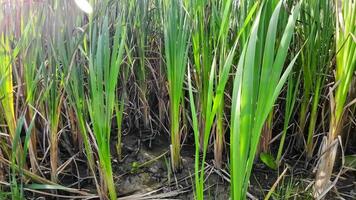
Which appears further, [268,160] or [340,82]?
[268,160]

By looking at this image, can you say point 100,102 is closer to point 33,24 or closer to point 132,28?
point 33,24

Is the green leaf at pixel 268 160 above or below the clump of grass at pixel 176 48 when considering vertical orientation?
below

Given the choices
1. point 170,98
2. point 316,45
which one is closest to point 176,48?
point 170,98

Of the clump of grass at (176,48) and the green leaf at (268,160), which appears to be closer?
the clump of grass at (176,48)

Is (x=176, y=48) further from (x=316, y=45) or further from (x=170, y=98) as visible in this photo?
(x=316, y=45)

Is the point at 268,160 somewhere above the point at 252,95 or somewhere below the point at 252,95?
below

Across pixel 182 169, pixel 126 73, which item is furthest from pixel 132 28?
pixel 182 169

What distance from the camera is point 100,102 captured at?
2.70 ft

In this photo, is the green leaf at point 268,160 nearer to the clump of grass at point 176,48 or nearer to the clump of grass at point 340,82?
the clump of grass at point 340,82

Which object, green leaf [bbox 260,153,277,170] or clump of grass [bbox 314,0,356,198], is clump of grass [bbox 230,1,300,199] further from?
green leaf [bbox 260,153,277,170]

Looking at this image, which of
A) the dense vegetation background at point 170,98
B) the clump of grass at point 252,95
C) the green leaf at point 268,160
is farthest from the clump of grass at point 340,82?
the clump of grass at point 252,95

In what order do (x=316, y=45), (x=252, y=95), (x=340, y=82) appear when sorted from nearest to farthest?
(x=252, y=95) → (x=340, y=82) → (x=316, y=45)

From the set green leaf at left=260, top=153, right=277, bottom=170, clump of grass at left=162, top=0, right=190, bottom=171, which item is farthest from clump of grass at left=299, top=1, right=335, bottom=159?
clump of grass at left=162, top=0, right=190, bottom=171

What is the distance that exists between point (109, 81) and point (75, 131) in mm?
336
